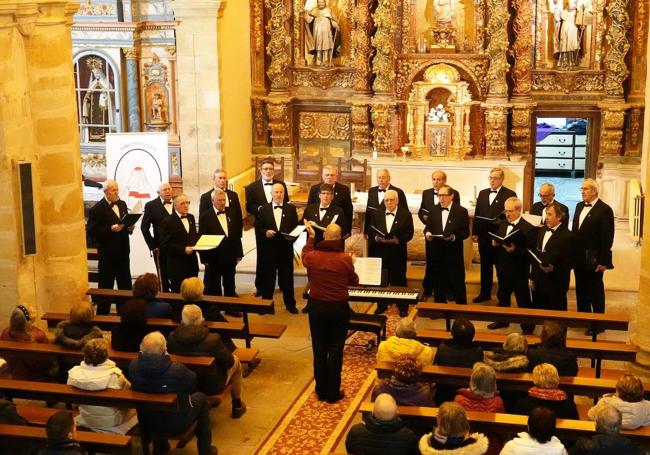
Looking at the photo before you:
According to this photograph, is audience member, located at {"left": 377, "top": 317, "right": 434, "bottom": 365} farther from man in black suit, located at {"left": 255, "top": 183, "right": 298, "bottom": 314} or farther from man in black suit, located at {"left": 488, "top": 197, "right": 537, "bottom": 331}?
man in black suit, located at {"left": 255, "top": 183, "right": 298, "bottom": 314}

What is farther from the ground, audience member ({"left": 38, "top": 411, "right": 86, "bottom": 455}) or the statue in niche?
the statue in niche

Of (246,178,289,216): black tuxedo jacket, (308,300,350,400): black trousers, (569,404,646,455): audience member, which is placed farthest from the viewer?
(246,178,289,216): black tuxedo jacket

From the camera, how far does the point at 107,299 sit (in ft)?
36.5

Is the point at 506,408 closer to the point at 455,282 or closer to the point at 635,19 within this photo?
the point at 455,282

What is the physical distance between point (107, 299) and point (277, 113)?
7.24 m

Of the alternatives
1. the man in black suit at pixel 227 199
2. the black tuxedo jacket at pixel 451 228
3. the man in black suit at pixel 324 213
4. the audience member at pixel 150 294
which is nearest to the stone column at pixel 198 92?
the man in black suit at pixel 227 199

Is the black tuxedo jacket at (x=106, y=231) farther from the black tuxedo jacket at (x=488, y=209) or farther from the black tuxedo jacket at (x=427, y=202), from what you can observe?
the black tuxedo jacket at (x=488, y=209)

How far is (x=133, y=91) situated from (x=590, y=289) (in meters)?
8.53

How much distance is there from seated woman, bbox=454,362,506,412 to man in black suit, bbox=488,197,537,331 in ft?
13.0

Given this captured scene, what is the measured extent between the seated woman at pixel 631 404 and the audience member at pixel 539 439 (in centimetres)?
68

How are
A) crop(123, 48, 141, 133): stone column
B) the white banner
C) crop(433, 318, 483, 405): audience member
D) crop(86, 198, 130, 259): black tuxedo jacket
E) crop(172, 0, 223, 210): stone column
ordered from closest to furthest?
crop(433, 318, 483, 405): audience member → crop(86, 198, 130, 259): black tuxedo jacket → the white banner → crop(172, 0, 223, 210): stone column → crop(123, 48, 141, 133): stone column

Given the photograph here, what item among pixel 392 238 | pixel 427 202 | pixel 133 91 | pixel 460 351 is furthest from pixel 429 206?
pixel 133 91

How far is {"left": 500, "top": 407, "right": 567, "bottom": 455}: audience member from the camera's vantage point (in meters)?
6.82

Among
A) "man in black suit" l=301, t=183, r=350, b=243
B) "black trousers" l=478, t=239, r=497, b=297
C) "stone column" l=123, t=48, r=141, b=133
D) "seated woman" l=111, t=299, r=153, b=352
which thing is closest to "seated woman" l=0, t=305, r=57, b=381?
"seated woman" l=111, t=299, r=153, b=352
